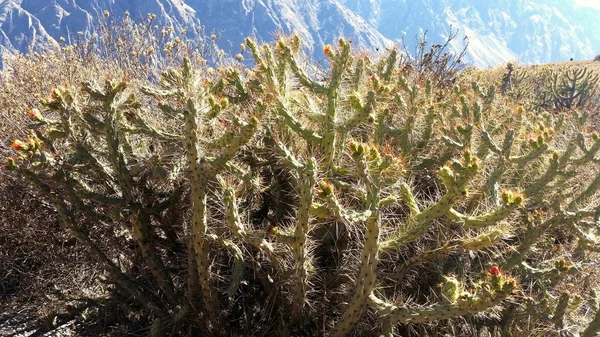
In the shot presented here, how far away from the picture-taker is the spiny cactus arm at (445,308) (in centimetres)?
273

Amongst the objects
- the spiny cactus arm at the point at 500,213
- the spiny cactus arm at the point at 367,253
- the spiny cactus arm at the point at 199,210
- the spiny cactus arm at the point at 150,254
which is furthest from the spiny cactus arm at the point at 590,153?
the spiny cactus arm at the point at 150,254

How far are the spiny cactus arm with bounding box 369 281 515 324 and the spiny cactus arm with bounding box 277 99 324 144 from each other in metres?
1.29

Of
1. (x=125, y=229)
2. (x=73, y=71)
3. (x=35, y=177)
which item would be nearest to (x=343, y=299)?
(x=125, y=229)

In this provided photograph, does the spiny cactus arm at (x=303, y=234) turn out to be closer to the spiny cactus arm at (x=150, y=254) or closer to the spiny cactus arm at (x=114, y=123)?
the spiny cactus arm at (x=150, y=254)

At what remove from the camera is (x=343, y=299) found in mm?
3789

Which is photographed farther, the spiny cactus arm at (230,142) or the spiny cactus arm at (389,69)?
the spiny cactus arm at (389,69)

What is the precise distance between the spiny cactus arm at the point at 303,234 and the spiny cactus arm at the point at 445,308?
51 cm

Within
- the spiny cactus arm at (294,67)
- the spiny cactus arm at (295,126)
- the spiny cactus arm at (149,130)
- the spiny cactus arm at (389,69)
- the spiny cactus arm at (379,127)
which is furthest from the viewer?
the spiny cactus arm at (389,69)

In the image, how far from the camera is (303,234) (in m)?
3.07

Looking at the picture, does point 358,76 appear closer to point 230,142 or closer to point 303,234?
point 230,142

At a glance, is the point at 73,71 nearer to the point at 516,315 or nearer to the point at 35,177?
the point at 35,177

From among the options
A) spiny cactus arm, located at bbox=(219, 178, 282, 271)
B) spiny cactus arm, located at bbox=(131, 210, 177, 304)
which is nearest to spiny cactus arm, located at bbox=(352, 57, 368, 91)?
spiny cactus arm, located at bbox=(219, 178, 282, 271)

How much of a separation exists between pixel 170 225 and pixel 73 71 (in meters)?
3.90

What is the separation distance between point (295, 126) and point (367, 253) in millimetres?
1210
